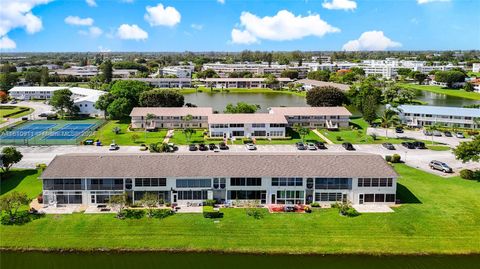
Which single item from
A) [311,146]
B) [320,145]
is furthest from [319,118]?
[311,146]

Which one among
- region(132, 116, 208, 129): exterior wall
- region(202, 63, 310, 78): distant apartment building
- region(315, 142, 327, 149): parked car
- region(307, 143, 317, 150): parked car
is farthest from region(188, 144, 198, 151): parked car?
region(202, 63, 310, 78): distant apartment building

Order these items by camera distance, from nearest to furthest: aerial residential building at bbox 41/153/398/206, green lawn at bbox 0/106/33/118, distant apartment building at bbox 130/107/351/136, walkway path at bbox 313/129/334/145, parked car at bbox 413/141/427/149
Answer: aerial residential building at bbox 41/153/398/206 → parked car at bbox 413/141/427/149 → walkway path at bbox 313/129/334/145 → distant apartment building at bbox 130/107/351/136 → green lawn at bbox 0/106/33/118

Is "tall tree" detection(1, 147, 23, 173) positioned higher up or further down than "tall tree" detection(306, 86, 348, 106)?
further down

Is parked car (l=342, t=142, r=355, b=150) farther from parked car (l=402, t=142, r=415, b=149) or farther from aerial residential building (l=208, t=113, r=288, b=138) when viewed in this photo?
aerial residential building (l=208, t=113, r=288, b=138)

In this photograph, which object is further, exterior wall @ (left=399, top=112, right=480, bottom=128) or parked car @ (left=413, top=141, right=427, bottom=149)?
exterior wall @ (left=399, top=112, right=480, bottom=128)

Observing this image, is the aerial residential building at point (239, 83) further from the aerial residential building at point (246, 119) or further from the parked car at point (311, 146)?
the parked car at point (311, 146)

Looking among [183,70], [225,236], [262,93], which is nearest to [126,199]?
[225,236]

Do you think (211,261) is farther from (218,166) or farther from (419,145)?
(419,145)

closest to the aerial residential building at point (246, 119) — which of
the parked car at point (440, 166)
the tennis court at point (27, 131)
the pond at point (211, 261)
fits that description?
the tennis court at point (27, 131)
